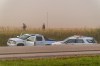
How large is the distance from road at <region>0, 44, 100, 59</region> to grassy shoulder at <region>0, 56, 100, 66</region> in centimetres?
60

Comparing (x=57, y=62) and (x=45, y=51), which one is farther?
(x=45, y=51)

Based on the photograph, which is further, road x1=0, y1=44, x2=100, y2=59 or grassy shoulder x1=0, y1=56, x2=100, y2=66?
road x1=0, y1=44, x2=100, y2=59

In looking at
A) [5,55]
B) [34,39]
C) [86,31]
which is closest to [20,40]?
[34,39]

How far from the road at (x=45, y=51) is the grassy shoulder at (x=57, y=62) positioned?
60 cm

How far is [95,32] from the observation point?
35.9 meters

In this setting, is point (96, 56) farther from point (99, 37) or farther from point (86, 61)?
point (99, 37)

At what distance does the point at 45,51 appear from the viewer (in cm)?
1084

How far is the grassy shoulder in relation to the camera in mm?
8805

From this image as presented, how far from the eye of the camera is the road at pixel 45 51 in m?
10.1

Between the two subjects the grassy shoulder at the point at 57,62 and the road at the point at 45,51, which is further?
the road at the point at 45,51

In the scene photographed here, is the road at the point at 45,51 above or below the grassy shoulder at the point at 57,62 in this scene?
above

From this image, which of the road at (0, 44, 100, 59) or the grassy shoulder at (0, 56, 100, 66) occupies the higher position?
the road at (0, 44, 100, 59)

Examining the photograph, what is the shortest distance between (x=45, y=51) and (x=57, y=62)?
1699 millimetres

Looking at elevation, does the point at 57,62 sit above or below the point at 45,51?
below
